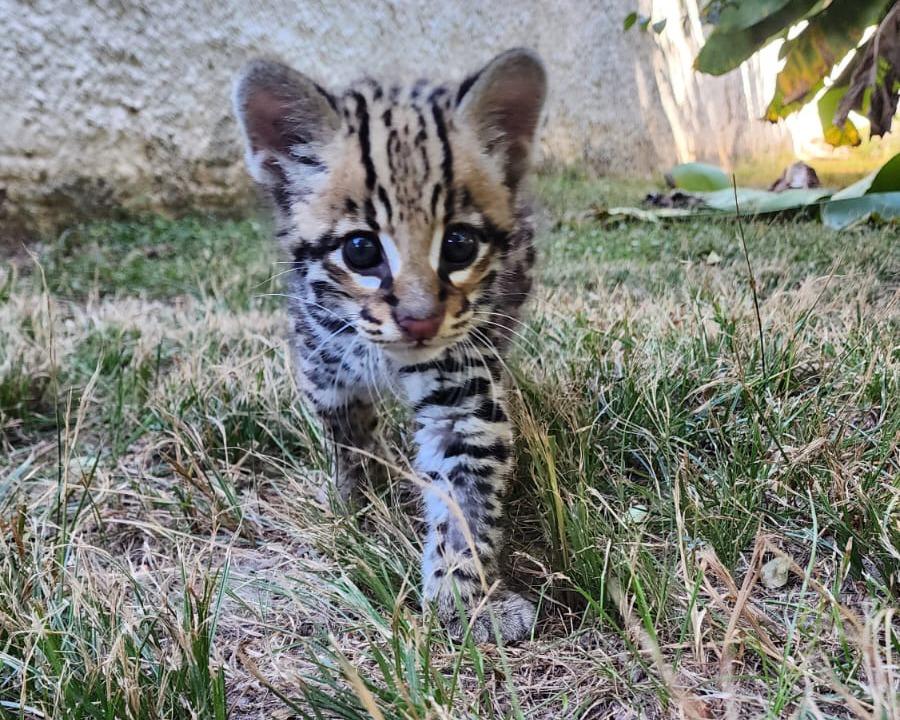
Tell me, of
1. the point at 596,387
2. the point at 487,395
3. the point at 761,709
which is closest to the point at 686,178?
the point at 596,387

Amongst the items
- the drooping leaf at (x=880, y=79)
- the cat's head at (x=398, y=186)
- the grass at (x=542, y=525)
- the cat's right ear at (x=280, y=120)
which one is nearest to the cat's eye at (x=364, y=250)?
the cat's head at (x=398, y=186)

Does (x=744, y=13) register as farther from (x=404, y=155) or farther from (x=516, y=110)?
(x=404, y=155)

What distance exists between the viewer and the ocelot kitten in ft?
5.16

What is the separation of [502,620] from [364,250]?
831 mm

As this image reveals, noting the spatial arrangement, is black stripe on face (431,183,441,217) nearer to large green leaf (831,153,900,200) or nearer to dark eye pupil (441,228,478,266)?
dark eye pupil (441,228,478,266)

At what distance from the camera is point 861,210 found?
10.6 feet

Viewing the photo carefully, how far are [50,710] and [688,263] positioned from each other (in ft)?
8.74

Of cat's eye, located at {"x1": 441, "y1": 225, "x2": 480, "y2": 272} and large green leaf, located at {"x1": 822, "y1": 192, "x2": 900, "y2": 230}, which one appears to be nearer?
cat's eye, located at {"x1": 441, "y1": 225, "x2": 480, "y2": 272}

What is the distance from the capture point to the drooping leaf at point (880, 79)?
256 centimetres

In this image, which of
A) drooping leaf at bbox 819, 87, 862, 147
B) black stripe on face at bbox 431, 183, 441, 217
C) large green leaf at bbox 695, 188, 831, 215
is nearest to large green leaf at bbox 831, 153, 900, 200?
drooping leaf at bbox 819, 87, 862, 147

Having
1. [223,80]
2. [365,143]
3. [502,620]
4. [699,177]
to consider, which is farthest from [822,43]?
[223,80]

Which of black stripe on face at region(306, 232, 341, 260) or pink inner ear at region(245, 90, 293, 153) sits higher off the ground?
pink inner ear at region(245, 90, 293, 153)

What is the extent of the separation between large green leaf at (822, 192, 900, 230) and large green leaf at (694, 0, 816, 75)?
79cm

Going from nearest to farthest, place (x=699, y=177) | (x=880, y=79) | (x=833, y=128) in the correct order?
(x=880, y=79) → (x=833, y=128) → (x=699, y=177)
